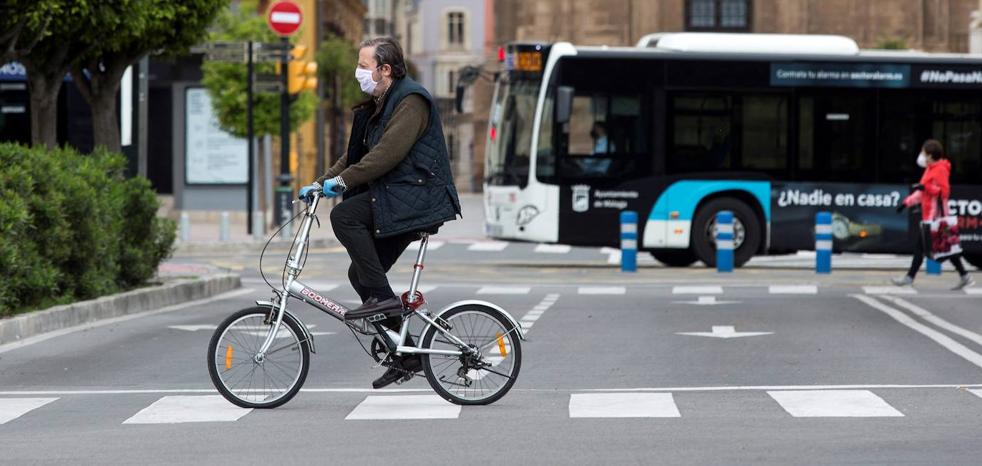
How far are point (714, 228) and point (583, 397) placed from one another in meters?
16.5

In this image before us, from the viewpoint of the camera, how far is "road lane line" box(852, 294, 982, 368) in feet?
43.5

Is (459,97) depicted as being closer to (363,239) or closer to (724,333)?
(724,333)

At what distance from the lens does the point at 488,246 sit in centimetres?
3653

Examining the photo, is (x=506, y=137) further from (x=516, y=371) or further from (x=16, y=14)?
(x=516, y=371)

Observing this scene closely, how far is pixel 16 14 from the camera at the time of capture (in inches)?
786

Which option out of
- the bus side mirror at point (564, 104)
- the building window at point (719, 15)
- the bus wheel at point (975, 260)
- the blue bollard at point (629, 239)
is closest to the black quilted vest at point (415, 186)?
the blue bollard at point (629, 239)

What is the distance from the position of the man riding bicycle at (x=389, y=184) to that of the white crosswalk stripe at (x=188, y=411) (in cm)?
78

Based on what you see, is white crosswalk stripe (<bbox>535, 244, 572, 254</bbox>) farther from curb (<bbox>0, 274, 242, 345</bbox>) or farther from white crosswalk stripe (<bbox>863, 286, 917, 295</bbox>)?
curb (<bbox>0, 274, 242, 345</bbox>)

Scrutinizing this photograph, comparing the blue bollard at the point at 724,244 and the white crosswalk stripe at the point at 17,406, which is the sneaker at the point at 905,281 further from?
the white crosswalk stripe at the point at 17,406

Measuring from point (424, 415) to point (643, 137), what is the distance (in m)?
17.7

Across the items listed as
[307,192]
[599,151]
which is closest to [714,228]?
[599,151]

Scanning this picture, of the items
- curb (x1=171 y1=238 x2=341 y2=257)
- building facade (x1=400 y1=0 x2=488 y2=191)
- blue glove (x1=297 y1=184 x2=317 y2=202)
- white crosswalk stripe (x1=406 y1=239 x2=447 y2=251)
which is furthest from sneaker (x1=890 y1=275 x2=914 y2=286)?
building facade (x1=400 y1=0 x2=488 y2=191)

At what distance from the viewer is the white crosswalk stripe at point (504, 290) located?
21.8 m

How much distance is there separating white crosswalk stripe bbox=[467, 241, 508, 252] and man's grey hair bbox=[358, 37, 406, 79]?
81.3 feet
